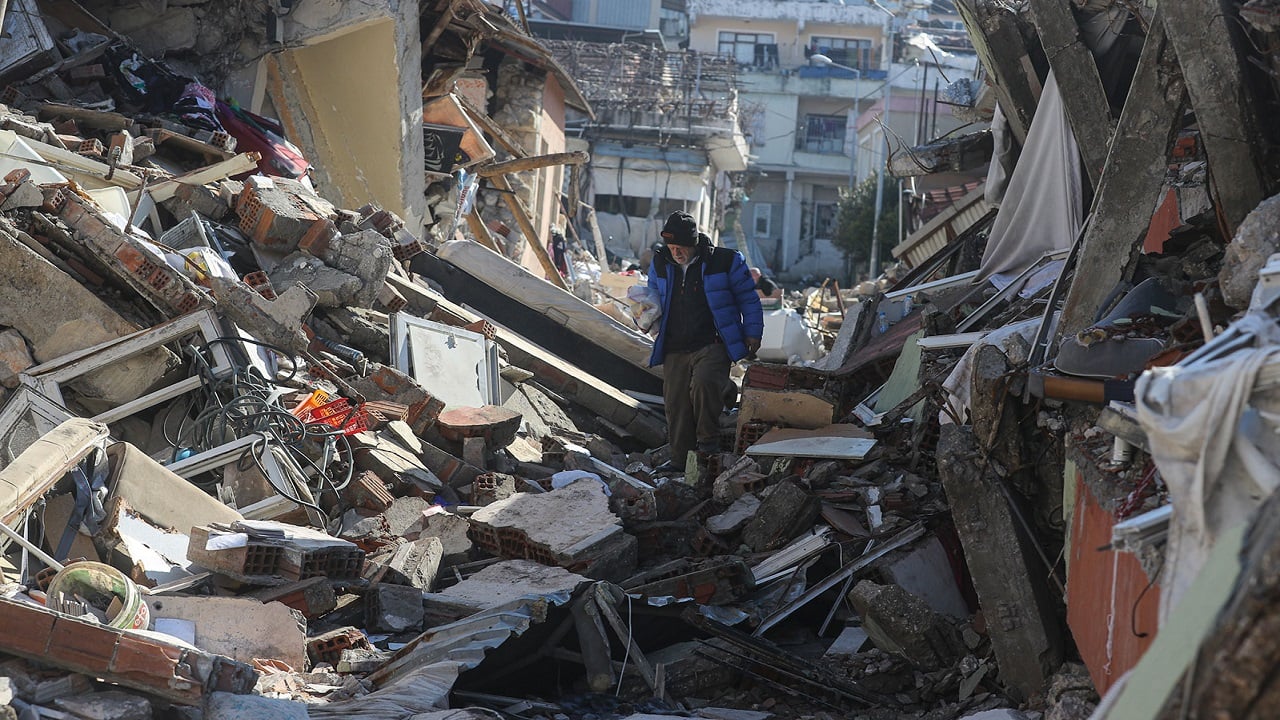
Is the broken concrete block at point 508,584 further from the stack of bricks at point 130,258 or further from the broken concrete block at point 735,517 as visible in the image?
the stack of bricks at point 130,258

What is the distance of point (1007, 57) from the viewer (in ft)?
27.8

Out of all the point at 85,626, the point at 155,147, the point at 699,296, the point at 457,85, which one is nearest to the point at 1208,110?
the point at 699,296

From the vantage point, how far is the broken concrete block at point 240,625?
195 inches

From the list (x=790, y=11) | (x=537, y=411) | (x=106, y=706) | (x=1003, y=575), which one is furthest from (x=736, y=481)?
(x=790, y=11)

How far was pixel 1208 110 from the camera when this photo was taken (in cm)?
480

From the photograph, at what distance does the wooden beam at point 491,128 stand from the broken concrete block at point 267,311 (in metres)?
9.78

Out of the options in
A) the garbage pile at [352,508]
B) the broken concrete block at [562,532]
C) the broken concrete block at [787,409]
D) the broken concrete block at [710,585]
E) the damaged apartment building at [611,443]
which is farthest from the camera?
the broken concrete block at [787,409]

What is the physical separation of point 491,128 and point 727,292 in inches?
398

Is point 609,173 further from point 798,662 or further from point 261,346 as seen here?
point 798,662

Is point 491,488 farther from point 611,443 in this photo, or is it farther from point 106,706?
point 106,706

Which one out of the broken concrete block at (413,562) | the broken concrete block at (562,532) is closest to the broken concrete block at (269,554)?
the broken concrete block at (413,562)

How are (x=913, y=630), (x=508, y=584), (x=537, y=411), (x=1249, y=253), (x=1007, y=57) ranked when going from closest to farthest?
(x=1249, y=253), (x=913, y=630), (x=508, y=584), (x=1007, y=57), (x=537, y=411)

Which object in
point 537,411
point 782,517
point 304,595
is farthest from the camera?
point 537,411

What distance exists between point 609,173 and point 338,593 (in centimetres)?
2697
